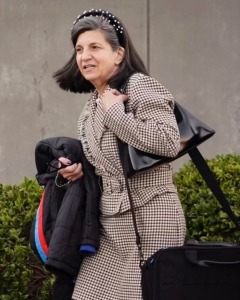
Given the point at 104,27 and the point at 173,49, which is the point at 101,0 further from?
the point at 104,27

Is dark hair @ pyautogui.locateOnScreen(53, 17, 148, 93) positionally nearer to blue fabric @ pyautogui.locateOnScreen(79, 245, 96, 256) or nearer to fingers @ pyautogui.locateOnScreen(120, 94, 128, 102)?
fingers @ pyautogui.locateOnScreen(120, 94, 128, 102)

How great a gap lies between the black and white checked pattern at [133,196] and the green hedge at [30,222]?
124 centimetres

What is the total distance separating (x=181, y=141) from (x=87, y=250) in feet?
2.12

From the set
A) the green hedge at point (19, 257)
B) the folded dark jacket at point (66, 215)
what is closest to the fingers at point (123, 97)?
the folded dark jacket at point (66, 215)

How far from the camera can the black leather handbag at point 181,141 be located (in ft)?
11.6

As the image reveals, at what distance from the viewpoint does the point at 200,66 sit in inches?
303

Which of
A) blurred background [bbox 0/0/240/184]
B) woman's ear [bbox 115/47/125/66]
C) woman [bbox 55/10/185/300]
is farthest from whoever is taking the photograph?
blurred background [bbox 0/0/240/184]

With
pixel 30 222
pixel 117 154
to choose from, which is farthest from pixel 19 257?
pixel 117 154

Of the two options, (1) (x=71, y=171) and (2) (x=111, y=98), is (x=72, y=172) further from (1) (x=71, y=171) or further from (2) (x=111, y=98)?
(2) (x=111, y=98)

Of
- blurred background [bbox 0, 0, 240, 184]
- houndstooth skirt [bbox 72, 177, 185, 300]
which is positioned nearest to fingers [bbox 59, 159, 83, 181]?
houndstooth skirt [bbox 72, 177, 185, 300]

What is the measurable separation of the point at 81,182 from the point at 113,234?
30 cm

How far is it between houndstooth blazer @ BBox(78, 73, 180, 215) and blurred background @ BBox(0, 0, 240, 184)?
156 inches

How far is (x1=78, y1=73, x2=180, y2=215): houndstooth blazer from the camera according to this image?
351 cm

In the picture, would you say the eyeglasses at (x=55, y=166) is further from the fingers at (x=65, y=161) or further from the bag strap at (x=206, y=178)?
the bag strap at (x=206, y=178)
